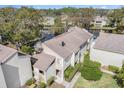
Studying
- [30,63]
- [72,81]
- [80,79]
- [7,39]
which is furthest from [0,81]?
[7,39]

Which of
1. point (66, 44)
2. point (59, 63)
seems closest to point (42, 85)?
point (59, 63)

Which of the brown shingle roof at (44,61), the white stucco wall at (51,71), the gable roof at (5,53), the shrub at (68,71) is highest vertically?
the gable roof at (5,53)

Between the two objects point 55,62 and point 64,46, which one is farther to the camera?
point 64,46

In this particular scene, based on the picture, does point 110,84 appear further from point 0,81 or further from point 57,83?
point 0,81

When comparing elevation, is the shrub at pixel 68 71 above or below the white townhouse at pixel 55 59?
below

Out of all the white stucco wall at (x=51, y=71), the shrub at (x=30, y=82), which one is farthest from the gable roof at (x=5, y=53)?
the white stucco wall at (x=51, y=71)

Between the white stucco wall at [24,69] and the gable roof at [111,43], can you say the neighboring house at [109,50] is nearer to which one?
the gable roof at [111,43]
